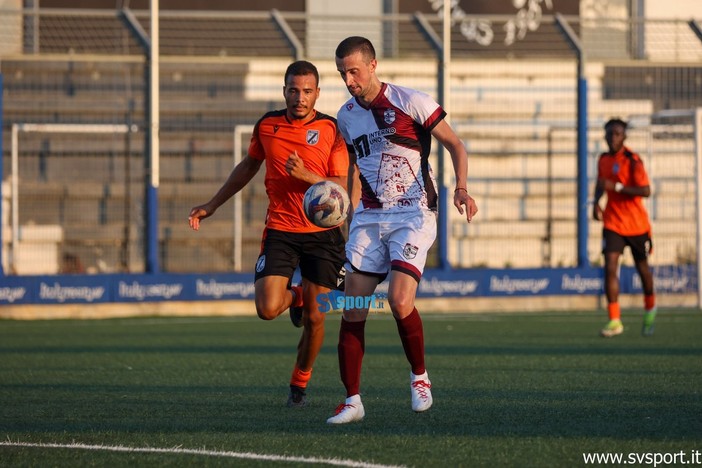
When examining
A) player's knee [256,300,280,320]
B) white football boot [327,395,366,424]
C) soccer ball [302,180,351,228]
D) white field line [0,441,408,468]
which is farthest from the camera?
player's knee [256,300,280,320]

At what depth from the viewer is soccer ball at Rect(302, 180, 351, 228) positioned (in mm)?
7492

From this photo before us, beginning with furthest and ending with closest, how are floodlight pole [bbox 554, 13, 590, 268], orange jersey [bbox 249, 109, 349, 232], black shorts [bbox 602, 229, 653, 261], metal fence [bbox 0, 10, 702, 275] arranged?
1. floodlight pole [bbox 554, 13, 590, 268]
2. metal fence [bbox 0, 10, 702, 275]
3. black shorts [bbox 602, 229, 653, 261]
4. orange jersey [bbox 249, 109, 349, 232]

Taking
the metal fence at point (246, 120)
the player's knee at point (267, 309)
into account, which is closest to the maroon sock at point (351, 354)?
the player's knee at point (267, 309)

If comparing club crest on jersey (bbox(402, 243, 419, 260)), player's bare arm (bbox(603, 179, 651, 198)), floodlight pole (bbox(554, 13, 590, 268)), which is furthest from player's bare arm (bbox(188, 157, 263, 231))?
floodlight pole (bbox(554, 13, 590, 268))

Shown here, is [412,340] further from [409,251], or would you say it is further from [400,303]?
[409,251]

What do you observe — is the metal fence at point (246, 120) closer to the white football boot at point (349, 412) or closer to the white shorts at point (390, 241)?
the white shorts at point (390, 241)

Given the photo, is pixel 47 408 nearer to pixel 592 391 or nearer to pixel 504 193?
pixel 592 391

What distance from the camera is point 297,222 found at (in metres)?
8.22

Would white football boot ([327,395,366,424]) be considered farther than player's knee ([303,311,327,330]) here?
No

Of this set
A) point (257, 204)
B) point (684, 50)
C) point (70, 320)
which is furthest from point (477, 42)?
point (70, 320)

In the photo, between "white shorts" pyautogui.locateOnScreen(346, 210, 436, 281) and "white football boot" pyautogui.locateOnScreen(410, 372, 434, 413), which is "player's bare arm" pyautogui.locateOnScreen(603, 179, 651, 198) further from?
"white football boot" pyautogui.locateOnScreen(410, 372, 434, 413)

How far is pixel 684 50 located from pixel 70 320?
1146cm

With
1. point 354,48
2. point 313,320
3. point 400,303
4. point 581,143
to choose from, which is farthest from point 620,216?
point 354,48

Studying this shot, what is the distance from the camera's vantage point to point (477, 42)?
73.0 feet
